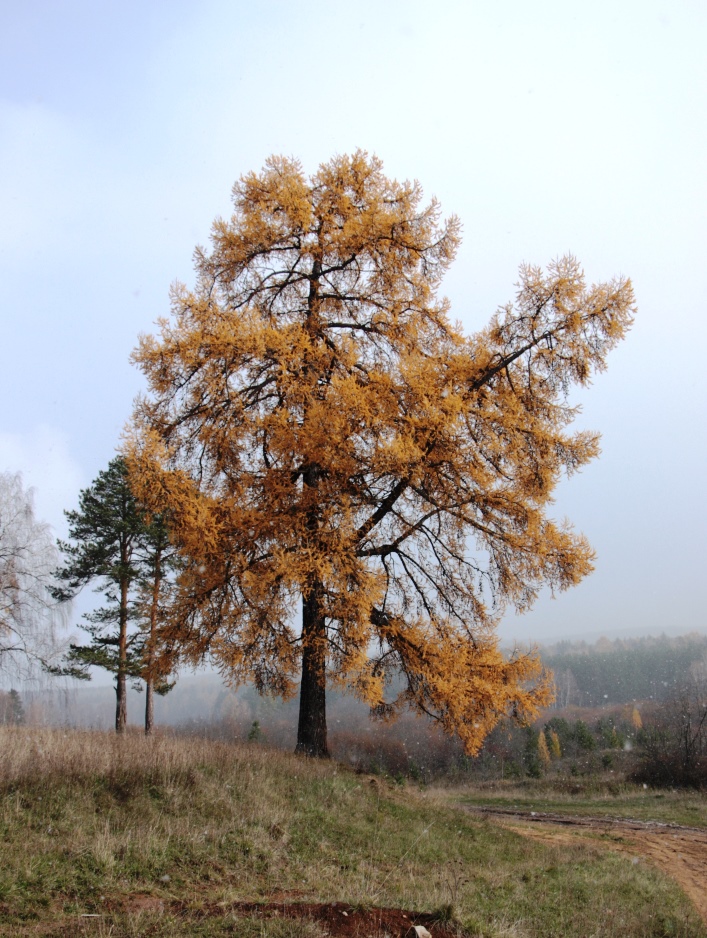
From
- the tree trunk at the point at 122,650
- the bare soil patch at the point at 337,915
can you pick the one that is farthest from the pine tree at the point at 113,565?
the bare soil patch at the point at 337,915

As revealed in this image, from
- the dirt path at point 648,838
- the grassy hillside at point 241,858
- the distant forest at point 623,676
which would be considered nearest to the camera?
the grassy hillside at point 241,858

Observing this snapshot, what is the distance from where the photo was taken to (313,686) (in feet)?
35.0

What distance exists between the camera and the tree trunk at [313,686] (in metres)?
9.88

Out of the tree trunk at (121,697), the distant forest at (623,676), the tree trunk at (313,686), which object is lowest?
the distant forest at (623,676)

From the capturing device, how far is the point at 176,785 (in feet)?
22.2

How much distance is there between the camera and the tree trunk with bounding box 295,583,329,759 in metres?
9.88

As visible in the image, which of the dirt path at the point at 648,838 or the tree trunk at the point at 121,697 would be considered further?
the tree trunk at the point at 121,697

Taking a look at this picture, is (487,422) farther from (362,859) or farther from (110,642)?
(110,642)

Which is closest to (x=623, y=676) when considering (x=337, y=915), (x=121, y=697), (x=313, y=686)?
(x=121, y=697)

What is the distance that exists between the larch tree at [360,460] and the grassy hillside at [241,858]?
1.96m

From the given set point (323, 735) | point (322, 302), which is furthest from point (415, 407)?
point (323, 735)

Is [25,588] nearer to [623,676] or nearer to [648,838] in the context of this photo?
[648,838]

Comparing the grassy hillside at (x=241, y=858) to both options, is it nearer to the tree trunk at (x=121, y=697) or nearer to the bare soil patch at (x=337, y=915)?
the bare soil patch at (x=337, y=915)

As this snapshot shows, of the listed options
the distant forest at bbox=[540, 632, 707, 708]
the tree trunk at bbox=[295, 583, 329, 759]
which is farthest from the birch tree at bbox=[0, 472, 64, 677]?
the distant forest at bbox=[540, 632, 707, 708]
